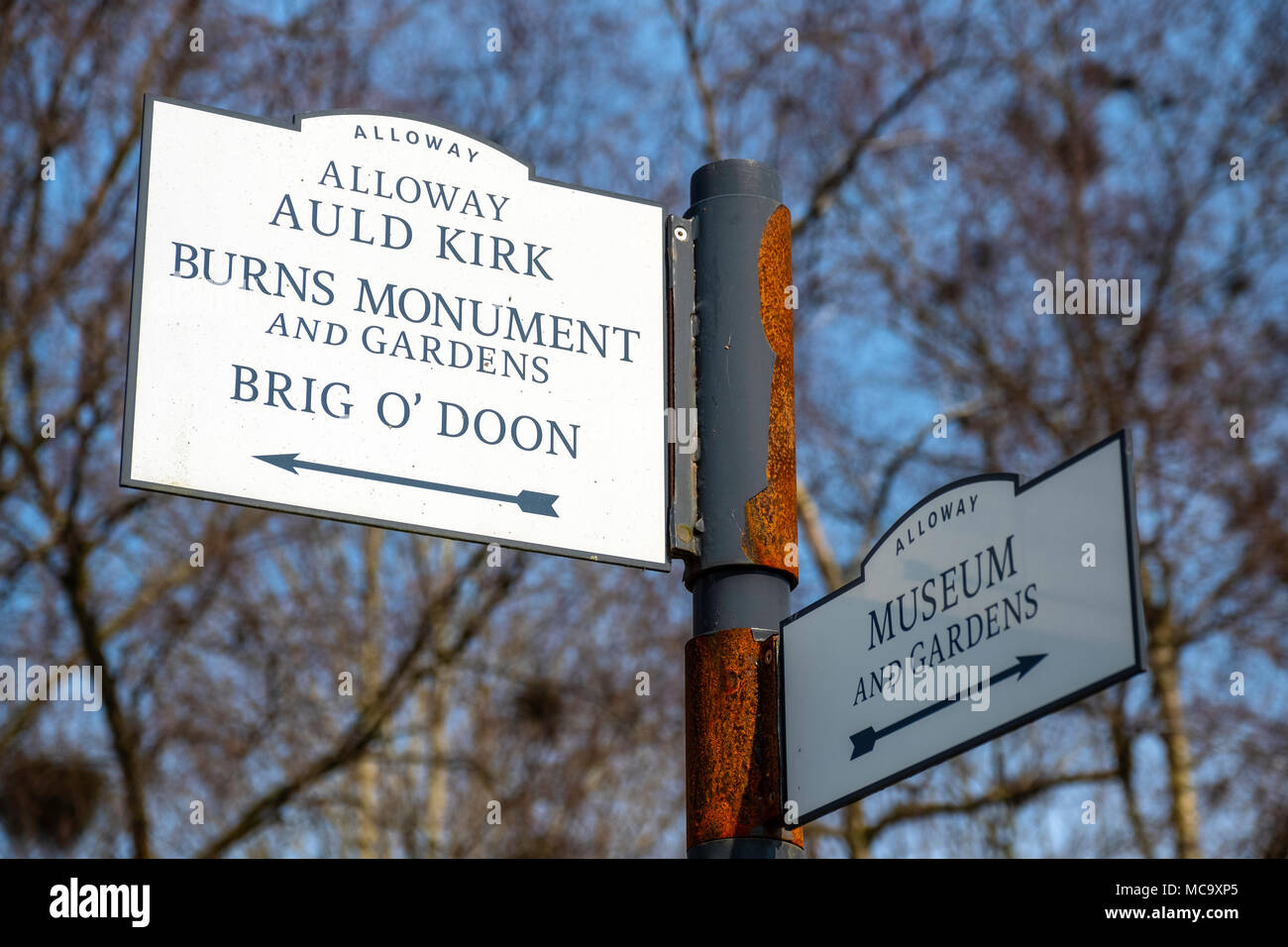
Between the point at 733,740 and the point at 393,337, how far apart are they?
88 centimetres

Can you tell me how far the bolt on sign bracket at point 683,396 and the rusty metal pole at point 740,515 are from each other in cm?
1

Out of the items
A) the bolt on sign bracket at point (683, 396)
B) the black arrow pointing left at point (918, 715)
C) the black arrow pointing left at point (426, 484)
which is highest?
the bolt on sign bracket at point (683, 396)

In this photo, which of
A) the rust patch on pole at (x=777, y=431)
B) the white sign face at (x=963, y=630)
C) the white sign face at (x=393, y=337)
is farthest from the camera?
the rust patch on pole at (x=777, y=431)

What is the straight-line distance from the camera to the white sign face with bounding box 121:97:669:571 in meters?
3.05

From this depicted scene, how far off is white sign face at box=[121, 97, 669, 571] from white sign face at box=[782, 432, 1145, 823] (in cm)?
38

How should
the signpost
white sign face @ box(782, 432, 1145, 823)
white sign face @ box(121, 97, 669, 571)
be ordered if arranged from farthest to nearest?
white sign face @ box(121, 97, 669, 571), the signpost, white sign face @ box(782, 432, 1145, 823)

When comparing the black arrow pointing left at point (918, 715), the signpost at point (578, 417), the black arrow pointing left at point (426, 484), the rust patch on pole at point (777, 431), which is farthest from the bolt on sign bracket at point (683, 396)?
the black arrow pointing left at point (918, 715)

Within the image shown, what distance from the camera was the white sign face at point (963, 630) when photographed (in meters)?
2.65

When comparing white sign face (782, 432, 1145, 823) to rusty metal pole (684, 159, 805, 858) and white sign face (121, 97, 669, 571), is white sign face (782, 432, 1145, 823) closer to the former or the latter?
rusty metal pole (684, 159, 805, 858)

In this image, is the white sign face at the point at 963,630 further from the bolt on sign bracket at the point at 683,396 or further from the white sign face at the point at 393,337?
the white sign face at the point at 393,337

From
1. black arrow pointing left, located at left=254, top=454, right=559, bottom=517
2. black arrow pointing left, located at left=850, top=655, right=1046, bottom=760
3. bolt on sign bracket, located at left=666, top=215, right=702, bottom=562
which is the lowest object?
black arrow pointing left, located at left=850, top=655, right=1046, bottom=760

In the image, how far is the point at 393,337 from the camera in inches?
126

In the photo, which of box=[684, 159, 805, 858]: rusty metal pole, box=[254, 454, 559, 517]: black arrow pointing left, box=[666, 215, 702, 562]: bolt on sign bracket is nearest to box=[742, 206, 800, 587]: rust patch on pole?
box=[684, 159, 805, 858]: rusty metal pole
